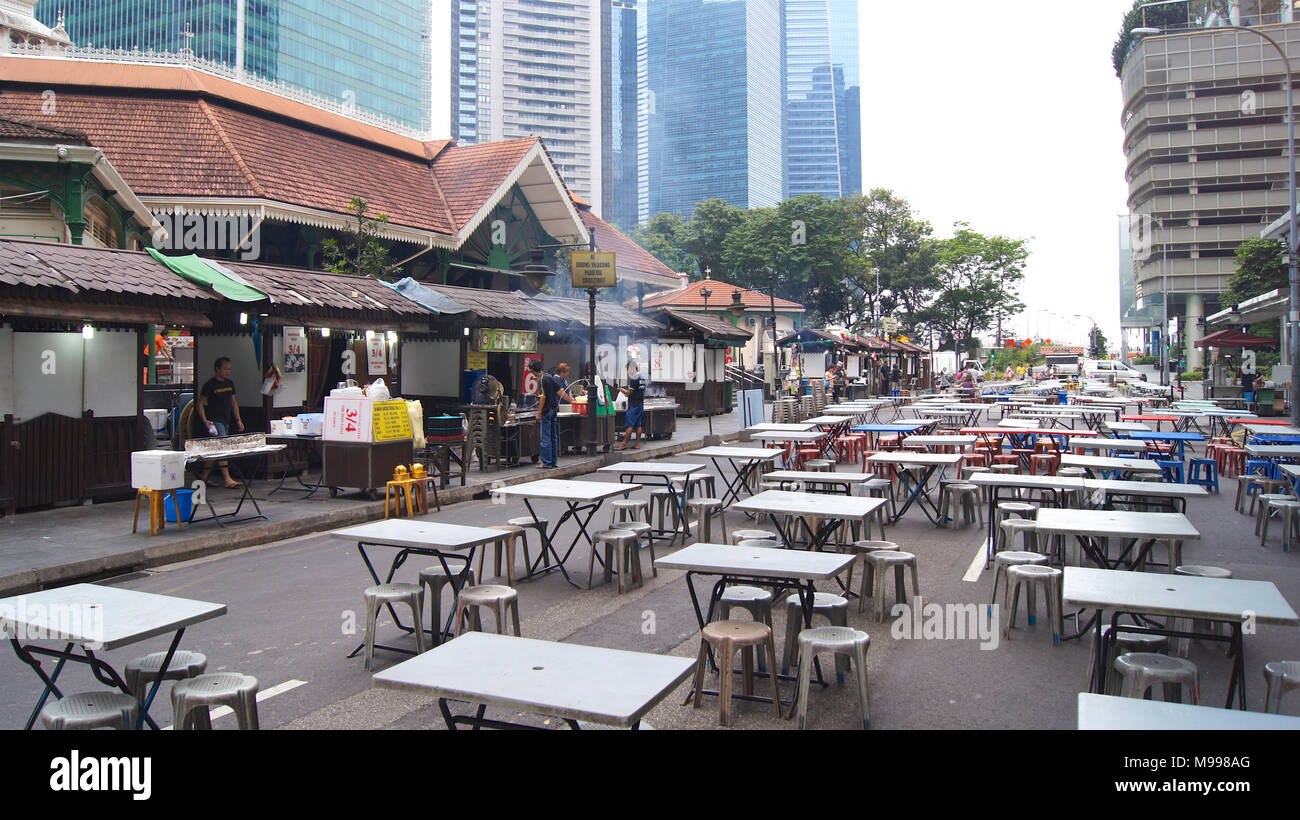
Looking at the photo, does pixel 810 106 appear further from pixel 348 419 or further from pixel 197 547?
pixel 197 547

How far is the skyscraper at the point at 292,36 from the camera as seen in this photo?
278 feet

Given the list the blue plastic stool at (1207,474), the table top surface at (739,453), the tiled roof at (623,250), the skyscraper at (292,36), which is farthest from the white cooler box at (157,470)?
the skyscraper at (292,36)

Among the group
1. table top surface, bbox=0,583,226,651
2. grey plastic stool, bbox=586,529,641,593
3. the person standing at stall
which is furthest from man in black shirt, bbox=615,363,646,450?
table top surface, bbox=0,583,226,651

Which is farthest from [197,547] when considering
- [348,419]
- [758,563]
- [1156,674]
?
[1156,674]

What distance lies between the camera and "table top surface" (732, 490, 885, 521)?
6457 mm

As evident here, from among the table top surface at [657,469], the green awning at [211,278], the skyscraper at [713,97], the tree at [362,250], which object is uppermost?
the skyscraper at [713,97]

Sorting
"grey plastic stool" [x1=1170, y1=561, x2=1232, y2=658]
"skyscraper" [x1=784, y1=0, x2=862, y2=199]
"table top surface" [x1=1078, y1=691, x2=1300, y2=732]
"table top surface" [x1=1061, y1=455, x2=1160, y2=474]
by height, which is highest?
"skyscraper" [x1=784, y1=0, x2=862, y2=199]

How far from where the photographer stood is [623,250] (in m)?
34.5

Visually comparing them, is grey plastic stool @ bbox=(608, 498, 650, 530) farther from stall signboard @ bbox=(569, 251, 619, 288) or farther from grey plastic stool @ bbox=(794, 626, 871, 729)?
stall signboard @ bbox=(569, 251, 619, 288)

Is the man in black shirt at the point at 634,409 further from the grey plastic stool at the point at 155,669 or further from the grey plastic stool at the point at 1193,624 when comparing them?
the grey plastic stool at the point at 155,669

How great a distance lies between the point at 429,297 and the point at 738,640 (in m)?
14.5

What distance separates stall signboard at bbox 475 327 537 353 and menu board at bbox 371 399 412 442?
23.9 ft

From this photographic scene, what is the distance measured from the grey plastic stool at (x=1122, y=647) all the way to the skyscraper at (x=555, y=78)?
141m
